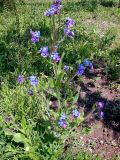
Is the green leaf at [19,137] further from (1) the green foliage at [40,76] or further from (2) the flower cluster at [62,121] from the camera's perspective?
(2) the flower cluster at [62,121]

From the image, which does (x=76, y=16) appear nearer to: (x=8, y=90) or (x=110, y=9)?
(x=110, y=9)

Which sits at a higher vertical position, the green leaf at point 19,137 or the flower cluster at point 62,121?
the flower cluster at point 62,121

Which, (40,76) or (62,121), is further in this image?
(40,76)

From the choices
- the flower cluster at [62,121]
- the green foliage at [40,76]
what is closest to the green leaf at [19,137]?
the green foliage at [40,76]

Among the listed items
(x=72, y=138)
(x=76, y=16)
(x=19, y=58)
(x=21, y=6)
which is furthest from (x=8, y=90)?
(x=21, y=6)

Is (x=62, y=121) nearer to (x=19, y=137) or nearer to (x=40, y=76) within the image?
(x=19, y=137)

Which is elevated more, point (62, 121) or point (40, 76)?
point (62, 121)

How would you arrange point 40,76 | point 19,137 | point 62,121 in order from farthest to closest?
point 40,76 → point 19,137 → point 62,121

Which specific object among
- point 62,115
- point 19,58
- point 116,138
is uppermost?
point 62,115

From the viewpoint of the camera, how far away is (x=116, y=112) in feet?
15.4

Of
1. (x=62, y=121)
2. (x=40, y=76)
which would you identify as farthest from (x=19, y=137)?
(x=40, y=76)

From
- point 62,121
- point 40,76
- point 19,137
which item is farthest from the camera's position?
point 40,76

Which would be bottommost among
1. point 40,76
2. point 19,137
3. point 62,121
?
point 40,76

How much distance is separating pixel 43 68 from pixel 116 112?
4.48ft
